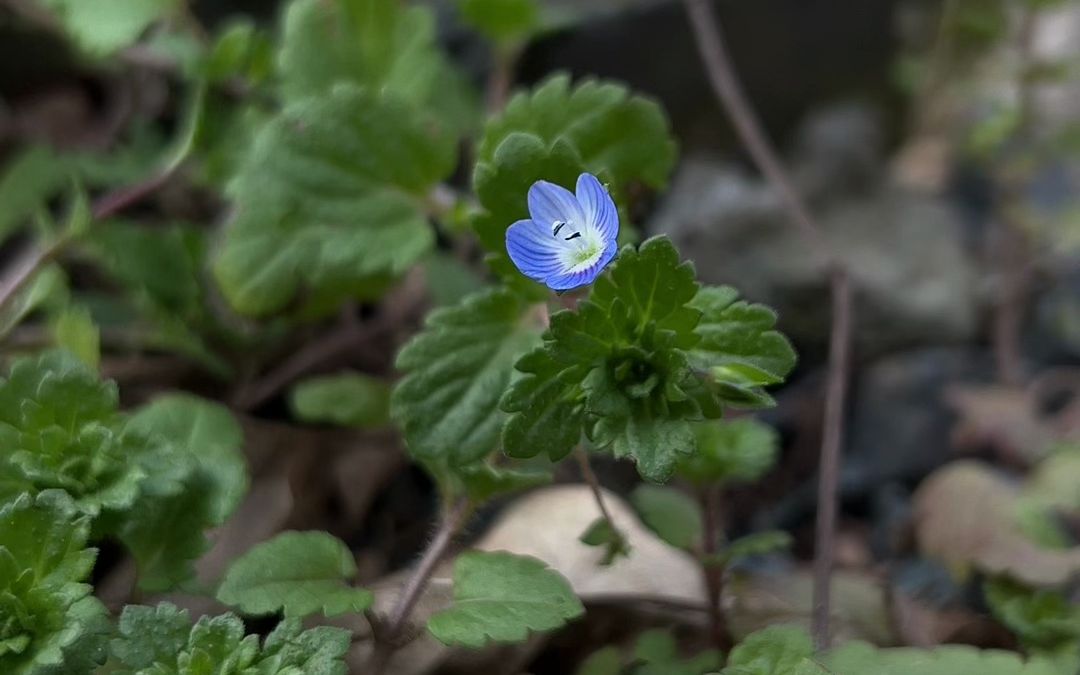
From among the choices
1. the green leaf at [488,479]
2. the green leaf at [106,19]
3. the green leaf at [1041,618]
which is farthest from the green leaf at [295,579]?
the green leaf at [106,19]

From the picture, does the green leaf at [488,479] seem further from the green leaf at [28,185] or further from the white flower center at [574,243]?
the green leaf at [28,185]

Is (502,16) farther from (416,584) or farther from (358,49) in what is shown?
(416,584)

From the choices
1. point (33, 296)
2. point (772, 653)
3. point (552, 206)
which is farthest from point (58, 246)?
point (772, 653)

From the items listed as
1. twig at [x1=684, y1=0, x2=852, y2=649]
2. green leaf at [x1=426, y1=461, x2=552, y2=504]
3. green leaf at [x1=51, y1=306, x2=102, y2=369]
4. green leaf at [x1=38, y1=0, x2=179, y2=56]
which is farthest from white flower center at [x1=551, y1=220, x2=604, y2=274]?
Answer: green leaf at [x1=38, y1=0, x2=179, y2=56]

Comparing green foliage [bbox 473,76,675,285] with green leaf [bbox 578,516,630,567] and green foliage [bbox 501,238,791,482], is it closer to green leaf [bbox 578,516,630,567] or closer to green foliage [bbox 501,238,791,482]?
green foliage [bbox 501,238,791,482]

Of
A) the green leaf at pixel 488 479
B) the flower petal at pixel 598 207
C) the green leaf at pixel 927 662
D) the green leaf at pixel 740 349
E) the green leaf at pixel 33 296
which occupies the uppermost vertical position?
the flower petal at pixel 598 207

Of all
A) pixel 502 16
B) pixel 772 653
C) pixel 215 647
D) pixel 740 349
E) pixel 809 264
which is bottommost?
pixel 215 647

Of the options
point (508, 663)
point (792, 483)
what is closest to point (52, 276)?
point (508, 663)
